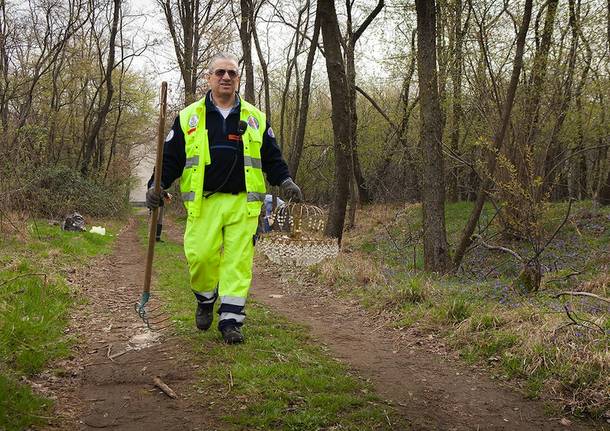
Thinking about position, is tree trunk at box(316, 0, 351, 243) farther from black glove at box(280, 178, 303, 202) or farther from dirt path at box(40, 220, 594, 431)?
black glove at box(280, 178, 303, 202)

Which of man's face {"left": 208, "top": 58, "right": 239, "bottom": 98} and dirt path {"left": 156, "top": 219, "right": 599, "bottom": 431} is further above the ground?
man's face {"left": 208, "top": 58, "right": 239, "bottom": 98}

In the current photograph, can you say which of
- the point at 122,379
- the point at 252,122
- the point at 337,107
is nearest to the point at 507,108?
the point at 337,107

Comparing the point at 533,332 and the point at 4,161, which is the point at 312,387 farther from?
the point at 4,161

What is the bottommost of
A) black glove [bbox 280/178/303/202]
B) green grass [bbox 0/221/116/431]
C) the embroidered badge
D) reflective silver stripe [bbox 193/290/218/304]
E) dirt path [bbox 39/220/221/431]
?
dirt path [bbox 39/220/221/431]

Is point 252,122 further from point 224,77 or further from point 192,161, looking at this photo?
point 192,161

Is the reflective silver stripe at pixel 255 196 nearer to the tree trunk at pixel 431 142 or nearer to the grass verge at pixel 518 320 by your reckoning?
the grass verge at pixel 518 320

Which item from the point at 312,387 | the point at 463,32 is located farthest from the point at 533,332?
the point at 463,32

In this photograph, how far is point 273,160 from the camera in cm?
507

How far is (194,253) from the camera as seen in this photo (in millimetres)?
4586

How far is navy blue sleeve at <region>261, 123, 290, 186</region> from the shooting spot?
16.5 feet

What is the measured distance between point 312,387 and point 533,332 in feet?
6.96

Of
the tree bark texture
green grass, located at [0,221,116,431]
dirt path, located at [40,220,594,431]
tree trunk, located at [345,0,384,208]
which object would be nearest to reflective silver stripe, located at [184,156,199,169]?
dirt path, located at [40,220,594,431]

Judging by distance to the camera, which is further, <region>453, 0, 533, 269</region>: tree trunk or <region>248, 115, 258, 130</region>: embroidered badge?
<region>453, 0, 533, 269</region>: tree trunk

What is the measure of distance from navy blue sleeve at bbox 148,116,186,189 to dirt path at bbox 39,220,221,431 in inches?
55.8
